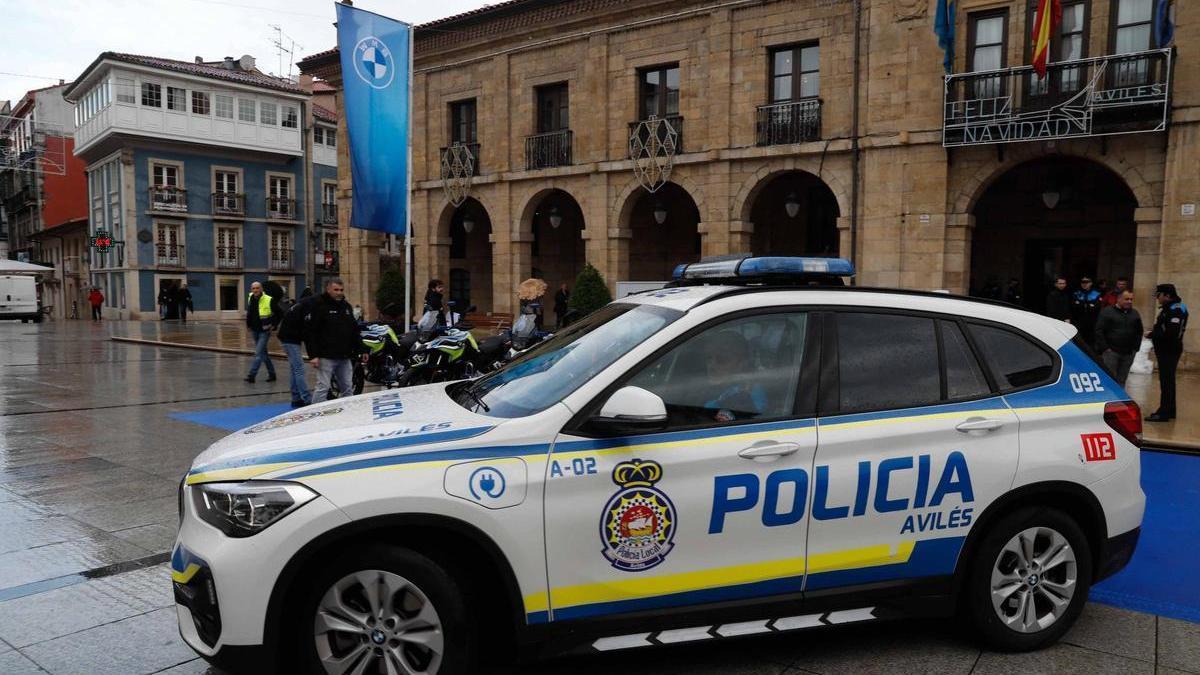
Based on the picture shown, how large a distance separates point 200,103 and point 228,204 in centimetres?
545

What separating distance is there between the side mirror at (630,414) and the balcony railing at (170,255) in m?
46.6

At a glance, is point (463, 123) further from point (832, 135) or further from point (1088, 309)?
point (1088, 309)

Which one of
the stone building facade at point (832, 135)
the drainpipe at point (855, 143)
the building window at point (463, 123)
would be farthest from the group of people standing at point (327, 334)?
the building window at point (463, 123)

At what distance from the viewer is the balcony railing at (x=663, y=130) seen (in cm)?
2169

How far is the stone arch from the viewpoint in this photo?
19.4 m

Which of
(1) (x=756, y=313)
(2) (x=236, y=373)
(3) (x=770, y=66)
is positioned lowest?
(2) (x=236, y=373)

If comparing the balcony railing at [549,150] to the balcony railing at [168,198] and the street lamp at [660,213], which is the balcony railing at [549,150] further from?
the balcony railing at [168,198]

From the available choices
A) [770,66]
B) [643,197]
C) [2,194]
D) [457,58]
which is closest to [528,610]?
[770,66]

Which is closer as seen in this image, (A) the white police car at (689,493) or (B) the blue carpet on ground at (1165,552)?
(A) the white police car at (689,493)

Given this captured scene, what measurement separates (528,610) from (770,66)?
1938 cm

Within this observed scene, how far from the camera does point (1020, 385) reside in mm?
3943

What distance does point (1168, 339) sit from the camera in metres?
10.5

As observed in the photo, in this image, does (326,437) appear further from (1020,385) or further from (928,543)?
(1020,385)

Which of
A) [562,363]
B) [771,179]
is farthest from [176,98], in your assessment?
[562,363]
